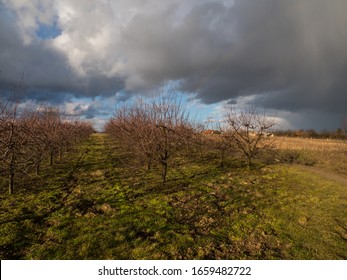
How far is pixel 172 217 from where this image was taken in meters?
7.20

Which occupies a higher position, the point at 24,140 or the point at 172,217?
the point at 24,140

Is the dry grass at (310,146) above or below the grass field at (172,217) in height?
above

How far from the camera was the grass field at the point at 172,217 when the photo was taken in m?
5.37

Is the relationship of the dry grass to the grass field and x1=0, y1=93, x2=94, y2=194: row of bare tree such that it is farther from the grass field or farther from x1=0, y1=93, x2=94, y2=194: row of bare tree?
x1=0, y1=93, x2=94, y2=194: row of bare tree

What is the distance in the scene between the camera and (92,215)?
718cm

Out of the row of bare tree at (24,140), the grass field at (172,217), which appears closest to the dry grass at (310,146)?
the grass field at (172,217)

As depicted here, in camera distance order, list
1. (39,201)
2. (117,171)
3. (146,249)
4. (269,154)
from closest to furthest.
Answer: (146,249) → (39,201) → (117,171) → (269,154)

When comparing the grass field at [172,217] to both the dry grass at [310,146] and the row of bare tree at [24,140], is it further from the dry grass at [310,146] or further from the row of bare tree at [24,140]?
the dry grass at [310,146]

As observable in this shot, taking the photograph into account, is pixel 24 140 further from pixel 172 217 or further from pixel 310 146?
pixel 310 146

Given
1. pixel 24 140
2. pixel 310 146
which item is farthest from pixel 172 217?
pixel 310 146

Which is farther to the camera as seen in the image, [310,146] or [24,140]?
[310,146]
